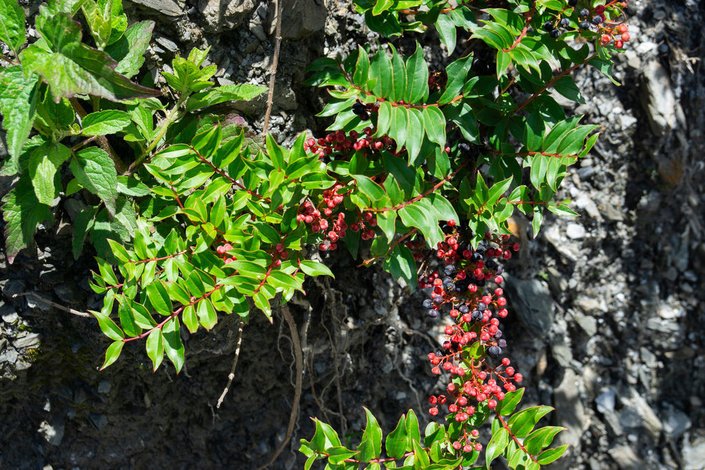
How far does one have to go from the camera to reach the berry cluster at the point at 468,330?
2416mm

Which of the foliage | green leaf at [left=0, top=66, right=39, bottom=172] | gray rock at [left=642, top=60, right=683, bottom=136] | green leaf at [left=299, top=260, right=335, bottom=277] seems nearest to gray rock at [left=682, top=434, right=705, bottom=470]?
gray rock at [left=642, top=60, right=683, bottom=136]

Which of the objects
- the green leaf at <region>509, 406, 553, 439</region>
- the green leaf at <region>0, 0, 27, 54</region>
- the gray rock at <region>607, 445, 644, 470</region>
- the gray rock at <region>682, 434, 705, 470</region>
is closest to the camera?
the green leaf at <region>0, 0, 27, 54</region>

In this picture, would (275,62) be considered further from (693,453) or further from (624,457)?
(693,453)

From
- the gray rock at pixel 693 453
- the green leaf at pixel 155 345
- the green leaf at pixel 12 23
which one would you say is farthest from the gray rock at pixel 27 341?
the gray rock at pixel 693 453

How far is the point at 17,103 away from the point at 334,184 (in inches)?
39.5

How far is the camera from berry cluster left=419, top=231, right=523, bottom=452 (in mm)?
2416

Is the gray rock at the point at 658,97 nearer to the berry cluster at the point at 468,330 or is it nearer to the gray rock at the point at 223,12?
the berry cluster at the point at 468,330

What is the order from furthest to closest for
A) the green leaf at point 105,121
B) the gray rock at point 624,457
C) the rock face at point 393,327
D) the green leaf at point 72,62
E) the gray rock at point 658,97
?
1. the gray rock at point 624,457
2. the gray rock at point 658,97
3. the rock face at point 393,327
4. the green leaf at point 105,121
5. the green leaf at point 72,62

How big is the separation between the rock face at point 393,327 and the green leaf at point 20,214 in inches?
9.3

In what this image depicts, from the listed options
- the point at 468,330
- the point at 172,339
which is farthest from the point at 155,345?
the point at 468,330

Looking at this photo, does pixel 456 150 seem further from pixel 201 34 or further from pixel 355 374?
pixel 355 374

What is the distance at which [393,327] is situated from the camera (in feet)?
10.8

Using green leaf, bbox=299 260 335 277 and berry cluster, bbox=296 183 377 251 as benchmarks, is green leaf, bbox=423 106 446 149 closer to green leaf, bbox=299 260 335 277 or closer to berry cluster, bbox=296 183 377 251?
berry cluster, bbox=296 183 377 251

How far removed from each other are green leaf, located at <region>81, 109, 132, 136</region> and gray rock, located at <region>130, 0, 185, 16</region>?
516mm
